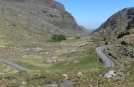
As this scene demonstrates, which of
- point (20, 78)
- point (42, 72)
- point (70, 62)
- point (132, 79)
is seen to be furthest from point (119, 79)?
point (70, 62)

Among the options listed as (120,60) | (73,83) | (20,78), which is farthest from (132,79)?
(120,60)

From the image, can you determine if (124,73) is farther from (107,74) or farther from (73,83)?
(73,83)

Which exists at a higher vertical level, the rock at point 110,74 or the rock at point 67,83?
the rock at point 110,74

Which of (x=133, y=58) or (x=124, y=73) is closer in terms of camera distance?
Answer: (x=124, y=73)

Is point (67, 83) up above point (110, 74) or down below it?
below

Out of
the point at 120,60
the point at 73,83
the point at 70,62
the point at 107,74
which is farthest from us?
the point at 70,62

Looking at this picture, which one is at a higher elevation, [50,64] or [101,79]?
[101,79]

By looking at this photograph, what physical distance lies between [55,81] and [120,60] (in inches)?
1734

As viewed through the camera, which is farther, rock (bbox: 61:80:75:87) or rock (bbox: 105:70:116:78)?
rock (bbox: 105:70:116:78)

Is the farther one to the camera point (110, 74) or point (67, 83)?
point (110, 74)

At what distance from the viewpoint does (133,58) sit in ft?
214

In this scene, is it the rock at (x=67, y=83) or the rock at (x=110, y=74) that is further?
the rock at (x=110, y=74)

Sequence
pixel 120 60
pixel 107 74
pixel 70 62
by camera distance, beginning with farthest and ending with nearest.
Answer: pixel 70 62, pixel 120 60, pixel 107 74

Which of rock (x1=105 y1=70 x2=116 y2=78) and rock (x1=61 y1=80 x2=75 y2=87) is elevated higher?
rock (x1=105 y1=70 x2=116 y2=78)
